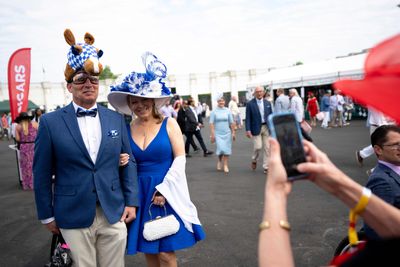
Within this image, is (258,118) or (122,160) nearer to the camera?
(122,160)

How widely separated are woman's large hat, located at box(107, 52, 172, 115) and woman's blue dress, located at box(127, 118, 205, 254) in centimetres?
32

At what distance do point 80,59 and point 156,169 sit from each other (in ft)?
3.38

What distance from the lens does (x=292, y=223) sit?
4484 mm

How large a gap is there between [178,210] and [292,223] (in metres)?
2.38

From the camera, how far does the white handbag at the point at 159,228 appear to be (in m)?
2.54

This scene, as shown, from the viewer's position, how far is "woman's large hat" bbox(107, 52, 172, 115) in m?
2.80

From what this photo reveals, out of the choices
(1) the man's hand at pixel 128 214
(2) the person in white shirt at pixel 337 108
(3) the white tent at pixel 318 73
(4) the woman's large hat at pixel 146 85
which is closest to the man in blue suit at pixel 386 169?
(1) the man's hand at pixel 128 214

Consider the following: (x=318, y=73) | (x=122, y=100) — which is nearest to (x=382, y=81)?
(x=122, y=100)

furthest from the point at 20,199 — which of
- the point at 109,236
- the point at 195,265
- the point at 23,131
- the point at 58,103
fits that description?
the point at 58,103

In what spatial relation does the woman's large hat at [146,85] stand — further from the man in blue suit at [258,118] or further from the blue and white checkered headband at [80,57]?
the man in blue suit at [258,118]

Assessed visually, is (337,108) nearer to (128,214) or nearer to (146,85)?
(146,85)

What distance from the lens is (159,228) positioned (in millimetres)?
2547

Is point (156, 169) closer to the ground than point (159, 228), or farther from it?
farther from it

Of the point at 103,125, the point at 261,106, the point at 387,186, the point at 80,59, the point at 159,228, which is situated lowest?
the point at 159,228
